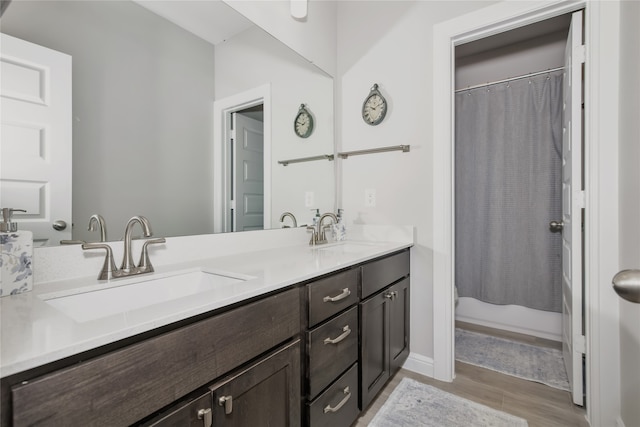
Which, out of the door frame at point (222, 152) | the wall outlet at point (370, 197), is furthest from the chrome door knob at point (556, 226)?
the door frame at point (222, 152)

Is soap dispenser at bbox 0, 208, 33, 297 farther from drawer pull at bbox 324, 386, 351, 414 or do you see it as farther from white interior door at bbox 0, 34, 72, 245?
drawer pull at bbox 324, 386, 351, 414

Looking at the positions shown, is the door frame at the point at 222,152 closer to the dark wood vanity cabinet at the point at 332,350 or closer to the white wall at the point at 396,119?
the dark wood vanity cabinet at the point at 332,350

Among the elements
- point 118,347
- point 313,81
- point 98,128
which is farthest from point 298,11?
point 118,347

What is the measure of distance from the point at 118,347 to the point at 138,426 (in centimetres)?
17

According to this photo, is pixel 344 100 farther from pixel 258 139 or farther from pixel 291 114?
pixel 258 139

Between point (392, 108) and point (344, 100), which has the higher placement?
point (344, 100)

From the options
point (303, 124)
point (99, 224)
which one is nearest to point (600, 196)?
point (303, 124)

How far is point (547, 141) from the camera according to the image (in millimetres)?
2387

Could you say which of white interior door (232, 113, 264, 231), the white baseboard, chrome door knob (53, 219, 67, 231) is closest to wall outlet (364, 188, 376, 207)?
white interior door (232, 113, 264, 231)

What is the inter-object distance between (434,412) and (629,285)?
1.43 meters

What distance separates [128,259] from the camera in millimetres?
1044

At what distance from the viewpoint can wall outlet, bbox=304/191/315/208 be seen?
6.73 feet

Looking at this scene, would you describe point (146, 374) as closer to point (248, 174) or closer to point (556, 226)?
point (248, 174)

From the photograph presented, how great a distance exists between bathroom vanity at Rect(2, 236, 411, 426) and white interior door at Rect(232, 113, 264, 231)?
0.67ft
